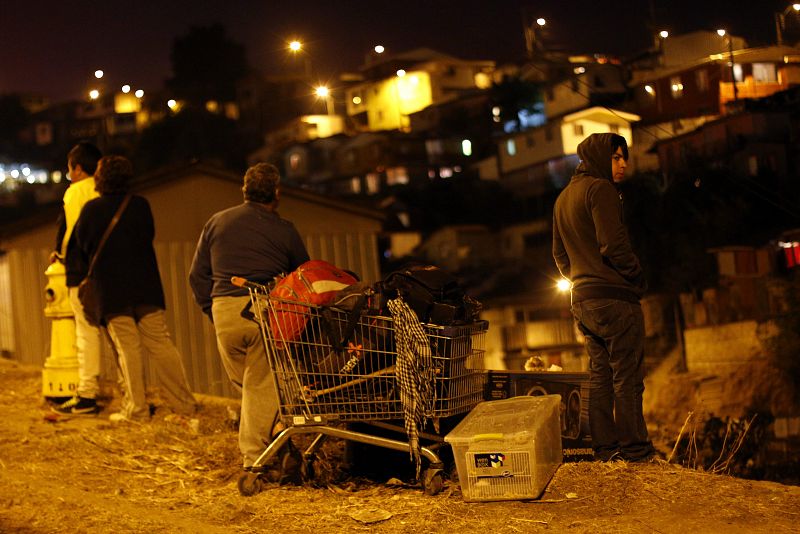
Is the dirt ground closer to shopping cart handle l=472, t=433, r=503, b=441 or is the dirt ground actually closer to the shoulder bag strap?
shopping cart handle l=472, t=433, r=503, b=441

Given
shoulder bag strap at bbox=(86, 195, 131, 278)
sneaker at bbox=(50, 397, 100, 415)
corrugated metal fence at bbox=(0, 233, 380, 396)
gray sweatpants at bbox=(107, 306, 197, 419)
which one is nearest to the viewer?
shoulder bag strap at bbox=(86, 195, 131, 278)

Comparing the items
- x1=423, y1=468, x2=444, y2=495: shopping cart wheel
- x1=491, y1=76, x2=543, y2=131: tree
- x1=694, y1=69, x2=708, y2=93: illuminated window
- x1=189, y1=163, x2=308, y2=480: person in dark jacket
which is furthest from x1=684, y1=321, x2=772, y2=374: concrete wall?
x1=491, y1=76, x2=543, y2=131: tree

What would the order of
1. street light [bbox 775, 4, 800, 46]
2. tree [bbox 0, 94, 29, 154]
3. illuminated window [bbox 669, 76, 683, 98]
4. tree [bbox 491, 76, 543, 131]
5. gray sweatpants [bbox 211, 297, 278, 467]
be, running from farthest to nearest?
tree [bbox 0, 94, 29, 154] < tree [bbox 491, 76, 543, 131] < illuminated window [bbox 669, 76, 683, 98] < street light [bbox 775, 4, 800, 46] < gray sweatpants [bbox 211, 297, 278, 467]

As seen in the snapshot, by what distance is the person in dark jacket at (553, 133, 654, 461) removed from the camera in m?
6.02

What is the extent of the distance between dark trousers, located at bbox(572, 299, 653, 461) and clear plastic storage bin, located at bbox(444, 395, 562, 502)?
0.59 meters

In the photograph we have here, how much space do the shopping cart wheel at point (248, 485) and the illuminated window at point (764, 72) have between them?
38.2 meters

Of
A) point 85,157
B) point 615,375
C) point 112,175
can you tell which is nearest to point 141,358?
point 112,175

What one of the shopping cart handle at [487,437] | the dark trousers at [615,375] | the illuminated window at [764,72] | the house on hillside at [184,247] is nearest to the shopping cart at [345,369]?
the shopping cart handle at [487,437]

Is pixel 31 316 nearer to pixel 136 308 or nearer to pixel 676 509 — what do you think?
pixel 136 308

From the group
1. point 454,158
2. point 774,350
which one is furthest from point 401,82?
point 774,350

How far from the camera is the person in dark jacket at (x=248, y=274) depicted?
6.46 meters

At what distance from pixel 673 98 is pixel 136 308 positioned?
128 ft

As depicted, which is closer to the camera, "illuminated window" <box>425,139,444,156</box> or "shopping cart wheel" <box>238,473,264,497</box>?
"shopping cart wheel" <box>238,473,264,497</box>

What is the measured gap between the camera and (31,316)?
1450 cm
